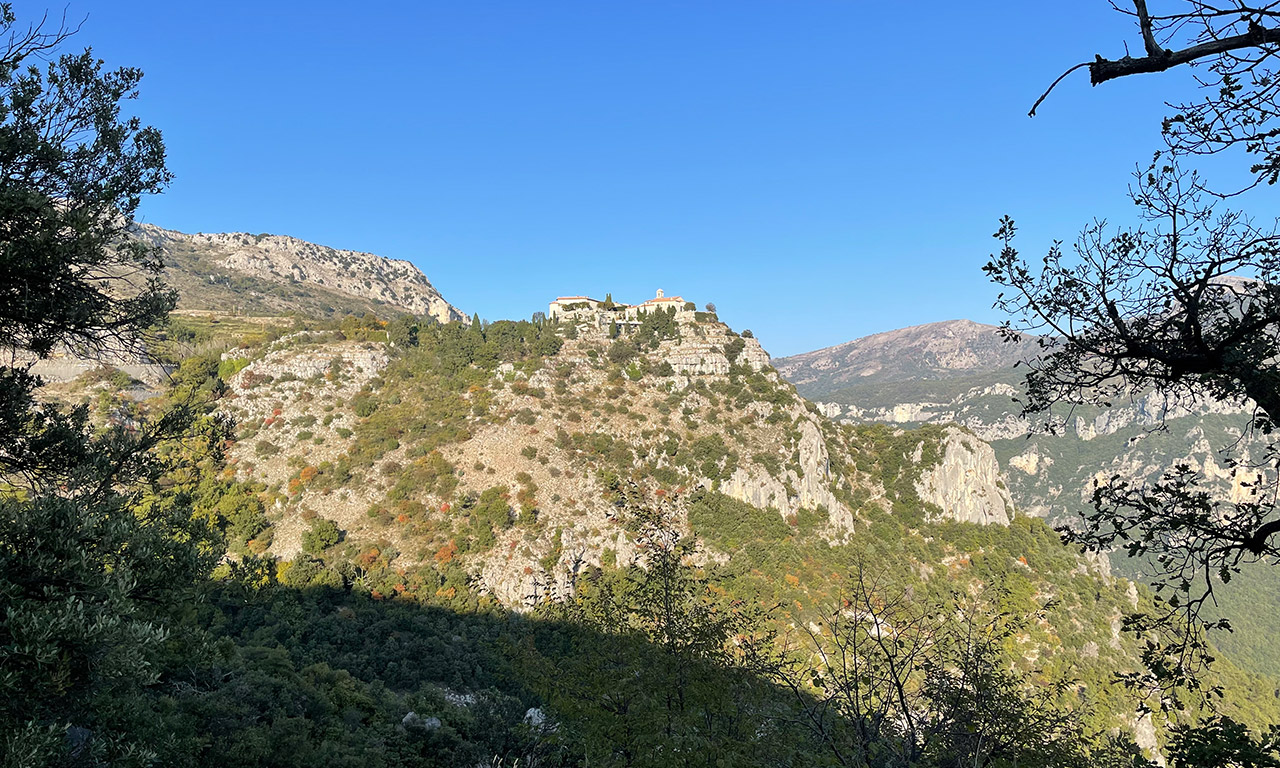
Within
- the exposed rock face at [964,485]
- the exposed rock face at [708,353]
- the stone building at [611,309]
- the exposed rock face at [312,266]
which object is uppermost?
the exposed rock face at [312,266]

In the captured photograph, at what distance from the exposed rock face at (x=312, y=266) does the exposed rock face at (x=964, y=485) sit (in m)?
112

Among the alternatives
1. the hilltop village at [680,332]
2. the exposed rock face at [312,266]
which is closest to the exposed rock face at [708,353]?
the hilltop village at [680,332]

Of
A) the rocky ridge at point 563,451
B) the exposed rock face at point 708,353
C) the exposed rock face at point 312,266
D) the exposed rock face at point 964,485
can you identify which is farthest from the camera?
the exposed rock face at point 312,266

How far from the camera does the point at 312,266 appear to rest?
6235 inches

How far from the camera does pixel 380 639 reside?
33.9m

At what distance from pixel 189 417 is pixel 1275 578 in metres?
182

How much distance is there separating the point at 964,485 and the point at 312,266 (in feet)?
557

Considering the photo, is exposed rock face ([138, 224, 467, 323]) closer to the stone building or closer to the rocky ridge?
the stone building

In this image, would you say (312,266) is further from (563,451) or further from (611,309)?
(563,451)

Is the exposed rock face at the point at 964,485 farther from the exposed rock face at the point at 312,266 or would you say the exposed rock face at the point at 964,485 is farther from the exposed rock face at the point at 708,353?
the exposed rock face at the point at 312,266

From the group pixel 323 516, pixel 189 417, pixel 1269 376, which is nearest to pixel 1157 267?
pixel 1269 376

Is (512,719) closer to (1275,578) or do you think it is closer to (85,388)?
(85,388)

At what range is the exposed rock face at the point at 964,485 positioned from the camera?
62.7 metres

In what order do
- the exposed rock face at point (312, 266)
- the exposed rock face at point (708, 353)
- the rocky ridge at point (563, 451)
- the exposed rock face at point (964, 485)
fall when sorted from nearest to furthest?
the rocky ridge at point (563, 451) → the exposed rock face at point (964, 485) → the exposed rock face at point (708, 353) → the exposed rock face at point (312, 266)
